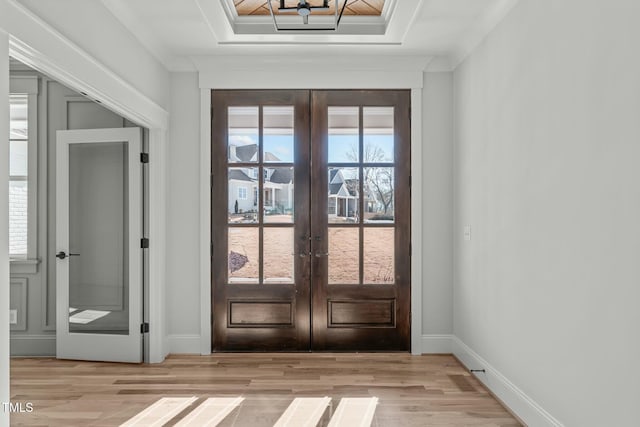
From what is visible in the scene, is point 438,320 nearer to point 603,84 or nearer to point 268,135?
point 268,135

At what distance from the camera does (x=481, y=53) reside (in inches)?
148

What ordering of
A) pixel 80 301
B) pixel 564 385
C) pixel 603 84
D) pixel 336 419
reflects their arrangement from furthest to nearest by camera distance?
pixel 80 301 < pixel 336 419 < pixel 564 385 < pixel 603 84

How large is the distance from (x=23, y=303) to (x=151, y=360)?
137 cm

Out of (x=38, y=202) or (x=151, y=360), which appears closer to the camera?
(x=151, y=360)

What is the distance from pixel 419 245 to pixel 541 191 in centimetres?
180

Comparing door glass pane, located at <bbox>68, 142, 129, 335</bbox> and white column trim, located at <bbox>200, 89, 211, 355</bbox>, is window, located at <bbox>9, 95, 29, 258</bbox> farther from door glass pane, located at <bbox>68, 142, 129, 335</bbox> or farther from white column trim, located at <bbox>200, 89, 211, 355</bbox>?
white column trim, located at <bbox>200, 89, 211, 355</bbox>

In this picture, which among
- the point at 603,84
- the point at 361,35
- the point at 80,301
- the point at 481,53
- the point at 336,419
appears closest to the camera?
the point at 603,84

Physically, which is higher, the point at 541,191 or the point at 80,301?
the point at 541,191

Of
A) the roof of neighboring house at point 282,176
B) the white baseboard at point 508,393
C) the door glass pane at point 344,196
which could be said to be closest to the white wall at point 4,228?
the roof of neighboring house at point 282,176

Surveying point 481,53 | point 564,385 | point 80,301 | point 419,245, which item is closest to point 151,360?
point 80,301

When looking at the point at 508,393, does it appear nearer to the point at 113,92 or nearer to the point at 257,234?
the point at 257,234

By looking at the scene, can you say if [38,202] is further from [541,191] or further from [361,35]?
[541,191]

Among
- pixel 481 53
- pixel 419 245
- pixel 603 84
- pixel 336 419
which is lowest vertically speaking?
pixel 336 419

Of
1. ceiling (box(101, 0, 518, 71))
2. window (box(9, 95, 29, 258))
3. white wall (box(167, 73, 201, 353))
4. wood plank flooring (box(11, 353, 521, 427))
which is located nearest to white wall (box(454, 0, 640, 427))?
ceiling (box(101, 0, 518, 71))
